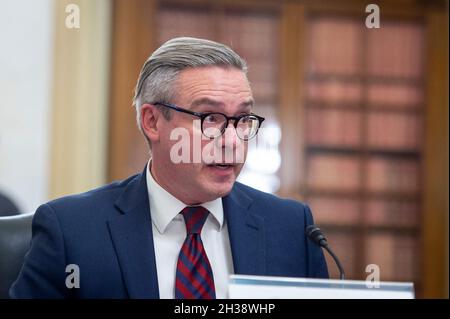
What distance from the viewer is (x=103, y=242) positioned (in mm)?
1283

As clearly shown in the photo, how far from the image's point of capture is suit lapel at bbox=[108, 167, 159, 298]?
4.03ft

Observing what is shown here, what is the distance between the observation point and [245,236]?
4.47 feet

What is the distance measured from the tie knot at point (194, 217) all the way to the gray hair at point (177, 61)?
203 millimetres

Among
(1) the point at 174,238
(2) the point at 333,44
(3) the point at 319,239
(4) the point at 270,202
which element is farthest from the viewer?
(2) the point at 333,44

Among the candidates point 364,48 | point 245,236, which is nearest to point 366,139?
point 364,48

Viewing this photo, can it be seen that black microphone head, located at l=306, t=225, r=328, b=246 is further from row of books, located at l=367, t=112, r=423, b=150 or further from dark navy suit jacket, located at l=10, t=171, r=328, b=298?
row of books, located at l=367, t=112, r=423, b=150

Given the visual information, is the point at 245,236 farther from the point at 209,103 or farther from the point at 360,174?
the point at 360,174

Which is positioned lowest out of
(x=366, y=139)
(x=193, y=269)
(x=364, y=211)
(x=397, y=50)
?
(x=364, y=211)

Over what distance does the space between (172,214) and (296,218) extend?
1.01 feet

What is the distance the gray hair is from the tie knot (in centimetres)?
20

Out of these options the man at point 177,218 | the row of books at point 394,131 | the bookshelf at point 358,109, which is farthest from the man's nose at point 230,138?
the row of books at point 394,131

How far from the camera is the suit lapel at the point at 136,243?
4.03 ft

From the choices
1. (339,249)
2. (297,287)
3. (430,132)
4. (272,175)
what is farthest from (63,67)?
(297,287)

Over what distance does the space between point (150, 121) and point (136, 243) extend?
29 centimetres
